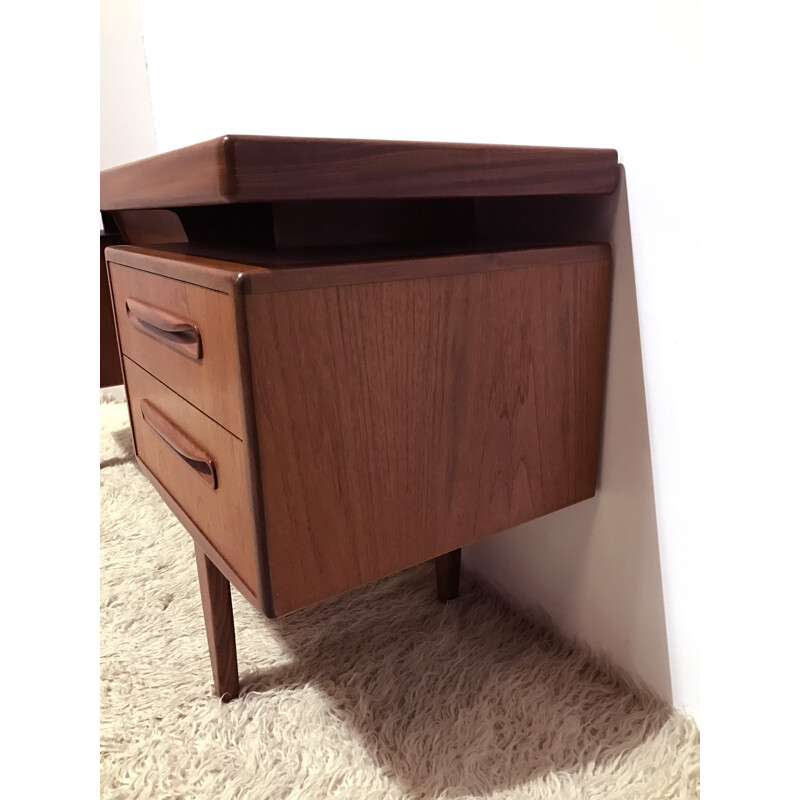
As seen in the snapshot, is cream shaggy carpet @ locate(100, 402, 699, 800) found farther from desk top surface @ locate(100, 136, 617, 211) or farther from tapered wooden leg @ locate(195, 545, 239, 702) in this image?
desk top surface @ locate(100, 136, 617, 211)

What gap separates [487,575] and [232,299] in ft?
2.14

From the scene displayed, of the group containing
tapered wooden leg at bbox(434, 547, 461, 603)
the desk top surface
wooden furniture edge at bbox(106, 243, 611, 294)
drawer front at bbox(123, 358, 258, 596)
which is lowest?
tapered wooden leg at bbox(434, 547, 461, 603)

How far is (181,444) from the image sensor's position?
2.25ft

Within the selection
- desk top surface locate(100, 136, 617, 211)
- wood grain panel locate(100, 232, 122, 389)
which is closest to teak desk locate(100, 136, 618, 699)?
desk top surface locate(100, 136, 617, 211)

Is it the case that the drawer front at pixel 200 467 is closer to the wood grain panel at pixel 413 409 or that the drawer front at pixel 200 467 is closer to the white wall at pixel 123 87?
the wood grain panel at pixel 413 409

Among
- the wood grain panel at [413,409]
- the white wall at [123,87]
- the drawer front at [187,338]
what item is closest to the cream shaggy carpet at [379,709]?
the wood grain panel at [413,409]

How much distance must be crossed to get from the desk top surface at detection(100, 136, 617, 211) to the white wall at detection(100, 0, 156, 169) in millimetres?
1420

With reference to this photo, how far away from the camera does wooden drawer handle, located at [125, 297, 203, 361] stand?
601 mm

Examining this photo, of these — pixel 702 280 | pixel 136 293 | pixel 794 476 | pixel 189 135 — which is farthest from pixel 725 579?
pixel 189 135

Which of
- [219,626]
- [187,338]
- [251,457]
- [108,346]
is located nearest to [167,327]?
[187,338]

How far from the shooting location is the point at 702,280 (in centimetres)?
61

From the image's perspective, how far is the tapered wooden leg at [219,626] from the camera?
79 cm

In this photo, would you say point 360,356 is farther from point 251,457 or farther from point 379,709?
point 379,709

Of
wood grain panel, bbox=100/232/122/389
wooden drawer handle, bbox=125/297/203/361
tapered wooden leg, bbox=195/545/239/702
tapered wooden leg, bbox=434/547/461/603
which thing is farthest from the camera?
wood grain panel, bbox=100/232/122/389
